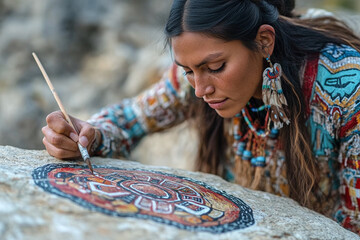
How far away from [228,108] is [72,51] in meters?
3.04

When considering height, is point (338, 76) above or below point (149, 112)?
above

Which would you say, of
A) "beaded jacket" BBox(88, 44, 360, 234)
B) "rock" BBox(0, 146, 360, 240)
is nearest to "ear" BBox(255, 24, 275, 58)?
"beaded jacket" BBox(88, 44, 360, 234)

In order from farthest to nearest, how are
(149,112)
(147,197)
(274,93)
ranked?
(149,112), (274,93), (147,197)

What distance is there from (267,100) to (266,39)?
0.19 metres

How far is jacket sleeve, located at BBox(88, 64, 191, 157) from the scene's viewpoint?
168cm

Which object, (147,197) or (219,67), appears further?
(219,67)

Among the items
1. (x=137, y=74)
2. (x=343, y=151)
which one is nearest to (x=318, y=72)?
(x=343, y=151)

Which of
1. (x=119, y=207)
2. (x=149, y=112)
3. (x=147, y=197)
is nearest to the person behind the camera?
(x=119, y=207)

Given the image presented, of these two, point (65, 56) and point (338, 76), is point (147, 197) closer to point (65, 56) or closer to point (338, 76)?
point (338, 76)

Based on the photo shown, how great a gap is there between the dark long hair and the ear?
20 millimetres

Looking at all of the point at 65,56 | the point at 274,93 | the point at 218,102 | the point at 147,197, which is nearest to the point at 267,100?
the point at 274,93

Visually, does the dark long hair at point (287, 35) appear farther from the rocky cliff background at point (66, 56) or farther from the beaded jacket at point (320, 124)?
the rocky cliff background at point (66, 56)

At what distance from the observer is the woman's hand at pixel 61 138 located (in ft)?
4.00

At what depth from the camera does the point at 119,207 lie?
2.90 ft
